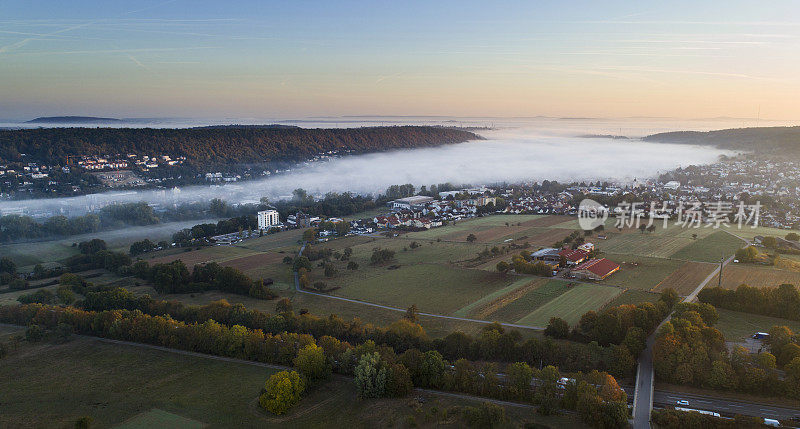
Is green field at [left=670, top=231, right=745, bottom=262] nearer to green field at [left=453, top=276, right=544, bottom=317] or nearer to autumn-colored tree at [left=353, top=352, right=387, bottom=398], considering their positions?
green field at [left=453, top=276, right=544, bottom=317]

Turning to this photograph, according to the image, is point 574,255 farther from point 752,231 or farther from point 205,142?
point 205,142

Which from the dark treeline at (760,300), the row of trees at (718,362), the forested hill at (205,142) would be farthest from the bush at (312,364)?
the forested hill at (205,142)

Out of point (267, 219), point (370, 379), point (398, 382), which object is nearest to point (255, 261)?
point (267, 219)

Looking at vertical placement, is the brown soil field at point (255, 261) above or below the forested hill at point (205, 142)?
below

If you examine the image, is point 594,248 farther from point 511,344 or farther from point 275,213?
point 275,213

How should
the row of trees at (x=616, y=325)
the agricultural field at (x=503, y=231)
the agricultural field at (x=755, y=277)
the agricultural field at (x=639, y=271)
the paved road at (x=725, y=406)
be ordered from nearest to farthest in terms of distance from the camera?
1. the paved road at (x=725, y=406)
2. the row of trees at (x=616, y=325)
3. the agricultural field at (x=755, y=277)
4. the agricultural field at (x=639, y=271)
5. the agricultural field at (x=503, y=231)

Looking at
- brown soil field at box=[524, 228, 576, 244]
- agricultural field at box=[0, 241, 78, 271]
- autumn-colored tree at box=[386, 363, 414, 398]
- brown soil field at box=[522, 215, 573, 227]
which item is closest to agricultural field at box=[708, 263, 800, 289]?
brown soil field at box=[524, 228, 576, 244]

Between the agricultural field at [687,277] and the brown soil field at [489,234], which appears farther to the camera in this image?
the brown soil field at [489,234]

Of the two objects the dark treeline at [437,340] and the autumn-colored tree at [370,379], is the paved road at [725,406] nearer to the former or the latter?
the dark treeline at [437,340]
